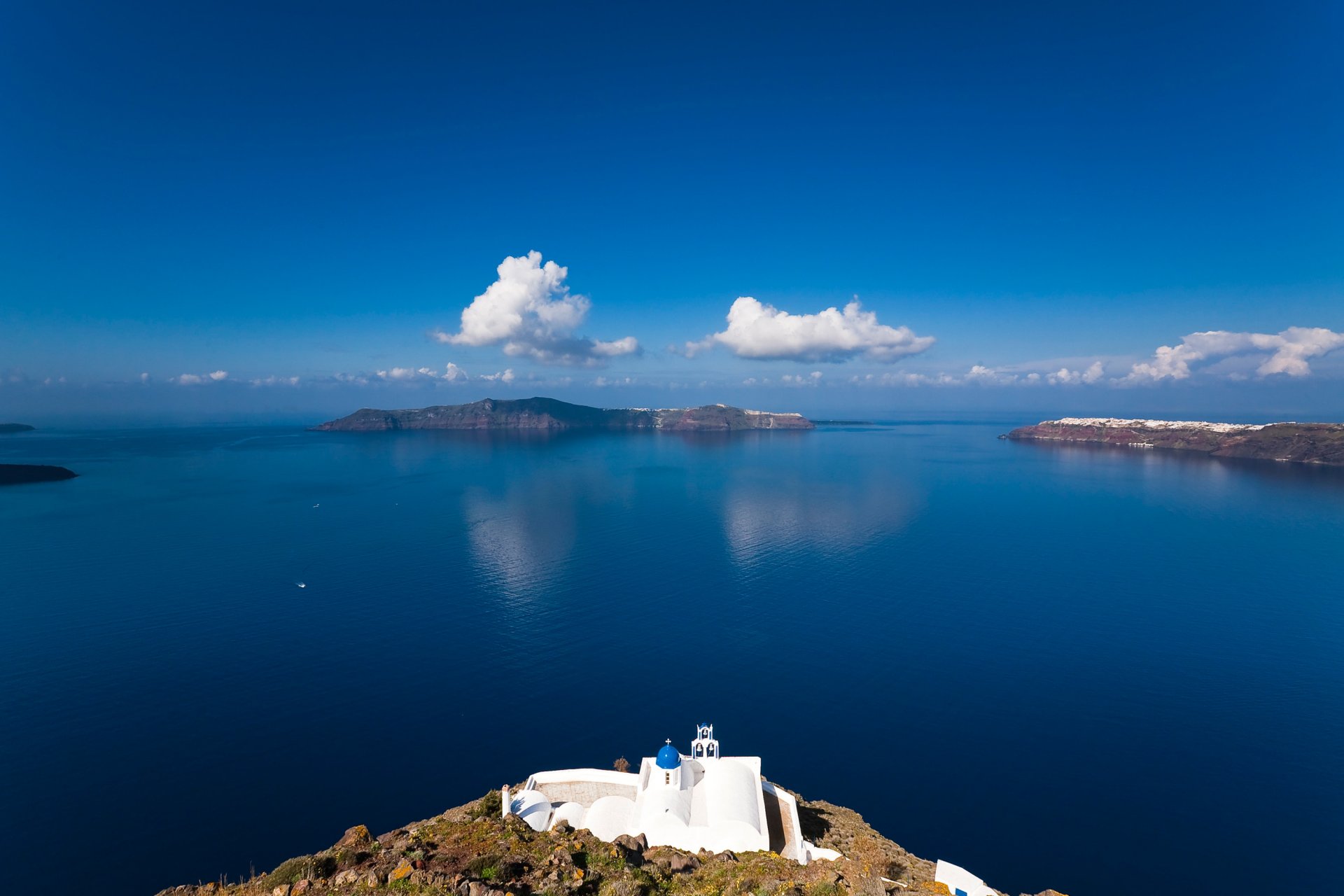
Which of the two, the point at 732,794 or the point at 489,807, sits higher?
the point at 732,794

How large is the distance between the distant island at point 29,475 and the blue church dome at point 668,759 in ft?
571

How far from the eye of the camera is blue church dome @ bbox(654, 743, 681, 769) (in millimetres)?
27156

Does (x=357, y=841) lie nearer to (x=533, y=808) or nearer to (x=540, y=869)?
(x=533, y=808)

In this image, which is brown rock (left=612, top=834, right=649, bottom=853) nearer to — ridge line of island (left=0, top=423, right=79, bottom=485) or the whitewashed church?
the whitewashed church

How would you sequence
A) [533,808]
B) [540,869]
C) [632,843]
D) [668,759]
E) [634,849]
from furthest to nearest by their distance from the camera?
[668,759], [533,808], [632,843], [634,849], [540,869]

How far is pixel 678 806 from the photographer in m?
26.0

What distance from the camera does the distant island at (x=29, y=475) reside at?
13000cm

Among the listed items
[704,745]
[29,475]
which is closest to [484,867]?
[704,745]

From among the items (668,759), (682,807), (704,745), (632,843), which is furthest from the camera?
Result: (704,745)

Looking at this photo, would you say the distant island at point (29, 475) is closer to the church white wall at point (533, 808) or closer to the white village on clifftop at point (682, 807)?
the church white wall at point (533, 808)

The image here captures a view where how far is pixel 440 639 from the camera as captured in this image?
2069 inches

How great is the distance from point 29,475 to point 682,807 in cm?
18314


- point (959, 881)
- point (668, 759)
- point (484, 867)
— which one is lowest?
point (959, 881)

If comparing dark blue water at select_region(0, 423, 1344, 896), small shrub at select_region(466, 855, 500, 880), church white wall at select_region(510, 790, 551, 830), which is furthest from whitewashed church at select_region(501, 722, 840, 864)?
dark blue water at select_region(0, 423, 1344, 896)
